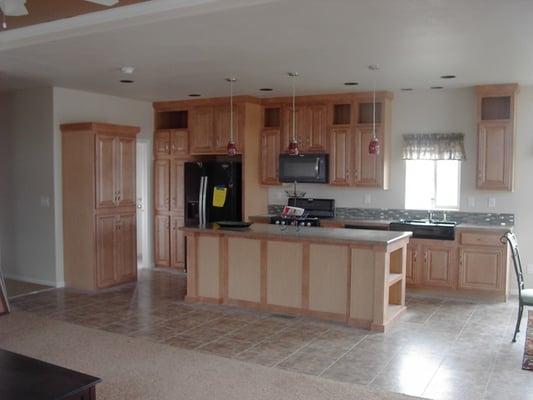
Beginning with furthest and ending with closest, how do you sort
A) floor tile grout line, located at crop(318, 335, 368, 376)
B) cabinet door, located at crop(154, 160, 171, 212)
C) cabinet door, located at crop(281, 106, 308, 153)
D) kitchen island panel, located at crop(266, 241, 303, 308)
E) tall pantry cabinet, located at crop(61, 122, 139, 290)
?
cabinet door, located at crop(154, 160, 171, 212), cabinet door, located at crop(281, 106, 308, 153), tall pantry cabinet, located at crop(61, 122, 139, 290), kitchen island panel, located at crop(266, 241, 303, 308), floor tile grout line, located at crop(318, 335, 368, 376)

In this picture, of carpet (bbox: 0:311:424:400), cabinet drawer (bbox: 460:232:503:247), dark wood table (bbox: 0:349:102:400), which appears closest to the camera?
dark wood table (bbox: 0:349:102:400)

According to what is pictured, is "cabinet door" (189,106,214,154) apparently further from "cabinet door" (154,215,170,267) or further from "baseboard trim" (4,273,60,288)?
"baseboard trim" (4,273,60,288)

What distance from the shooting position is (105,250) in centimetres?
670

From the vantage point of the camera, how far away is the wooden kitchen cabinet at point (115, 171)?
259 inches

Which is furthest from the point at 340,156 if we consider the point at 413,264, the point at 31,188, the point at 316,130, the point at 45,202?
the point at 31,188

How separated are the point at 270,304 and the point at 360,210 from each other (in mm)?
2329

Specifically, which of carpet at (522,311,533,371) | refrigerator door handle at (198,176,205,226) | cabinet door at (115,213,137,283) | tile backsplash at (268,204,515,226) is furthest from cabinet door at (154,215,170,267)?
carpet at (522,311,533,371)

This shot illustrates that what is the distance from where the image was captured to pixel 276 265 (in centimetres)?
557

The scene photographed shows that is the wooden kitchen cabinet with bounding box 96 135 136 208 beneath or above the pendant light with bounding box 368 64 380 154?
beneath

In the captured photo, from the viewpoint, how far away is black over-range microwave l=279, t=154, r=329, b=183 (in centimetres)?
724

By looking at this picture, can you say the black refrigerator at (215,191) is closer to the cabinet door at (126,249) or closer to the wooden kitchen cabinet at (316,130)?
the cabinet door at (126,249)

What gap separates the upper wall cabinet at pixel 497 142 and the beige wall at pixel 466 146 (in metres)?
0.17

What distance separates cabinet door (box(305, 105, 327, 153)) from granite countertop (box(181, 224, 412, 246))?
1725 mm

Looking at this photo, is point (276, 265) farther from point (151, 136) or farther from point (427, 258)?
point (151, 136)
